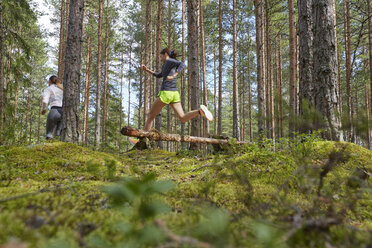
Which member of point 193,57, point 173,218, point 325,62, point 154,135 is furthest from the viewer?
point 193,57

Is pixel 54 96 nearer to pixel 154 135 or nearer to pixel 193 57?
pixel 154 135

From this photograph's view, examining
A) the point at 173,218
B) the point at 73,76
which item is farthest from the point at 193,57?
the point at 173,218

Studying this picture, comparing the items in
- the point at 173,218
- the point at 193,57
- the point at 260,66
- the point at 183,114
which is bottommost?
the point at 173,218

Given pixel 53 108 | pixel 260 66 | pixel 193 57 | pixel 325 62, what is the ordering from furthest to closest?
1. pixel 260 66
2. pixel 193 57
3. pixel 53 108
4. pixel 325 62

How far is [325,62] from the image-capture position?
4.01m

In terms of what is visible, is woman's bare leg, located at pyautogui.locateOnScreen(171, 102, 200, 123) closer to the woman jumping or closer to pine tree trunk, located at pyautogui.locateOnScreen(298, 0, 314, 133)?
the woman jumping

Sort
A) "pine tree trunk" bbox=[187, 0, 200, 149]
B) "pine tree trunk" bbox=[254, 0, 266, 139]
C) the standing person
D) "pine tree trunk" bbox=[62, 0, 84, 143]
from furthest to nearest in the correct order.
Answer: "pine tree trunk" bbox=[254, 0, 266, 139] < "pine tree trunk" bbox=[187, 0, 200, 149] < the standing person < "pine tree trunk" bbox=[62, 0, 84, 143]

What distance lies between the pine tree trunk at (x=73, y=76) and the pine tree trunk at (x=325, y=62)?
5.69 metres

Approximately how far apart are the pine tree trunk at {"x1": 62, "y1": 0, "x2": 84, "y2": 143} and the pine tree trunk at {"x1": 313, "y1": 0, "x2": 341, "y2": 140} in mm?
5688

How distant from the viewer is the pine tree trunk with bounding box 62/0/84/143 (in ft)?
17.1

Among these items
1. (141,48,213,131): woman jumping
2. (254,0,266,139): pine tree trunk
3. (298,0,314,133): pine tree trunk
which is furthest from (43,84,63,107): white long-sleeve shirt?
(254,0,266,139): pine tree trunk

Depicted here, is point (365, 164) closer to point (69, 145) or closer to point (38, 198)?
point (38, 198)

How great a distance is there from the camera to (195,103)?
810 cm

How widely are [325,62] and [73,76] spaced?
5.91m
